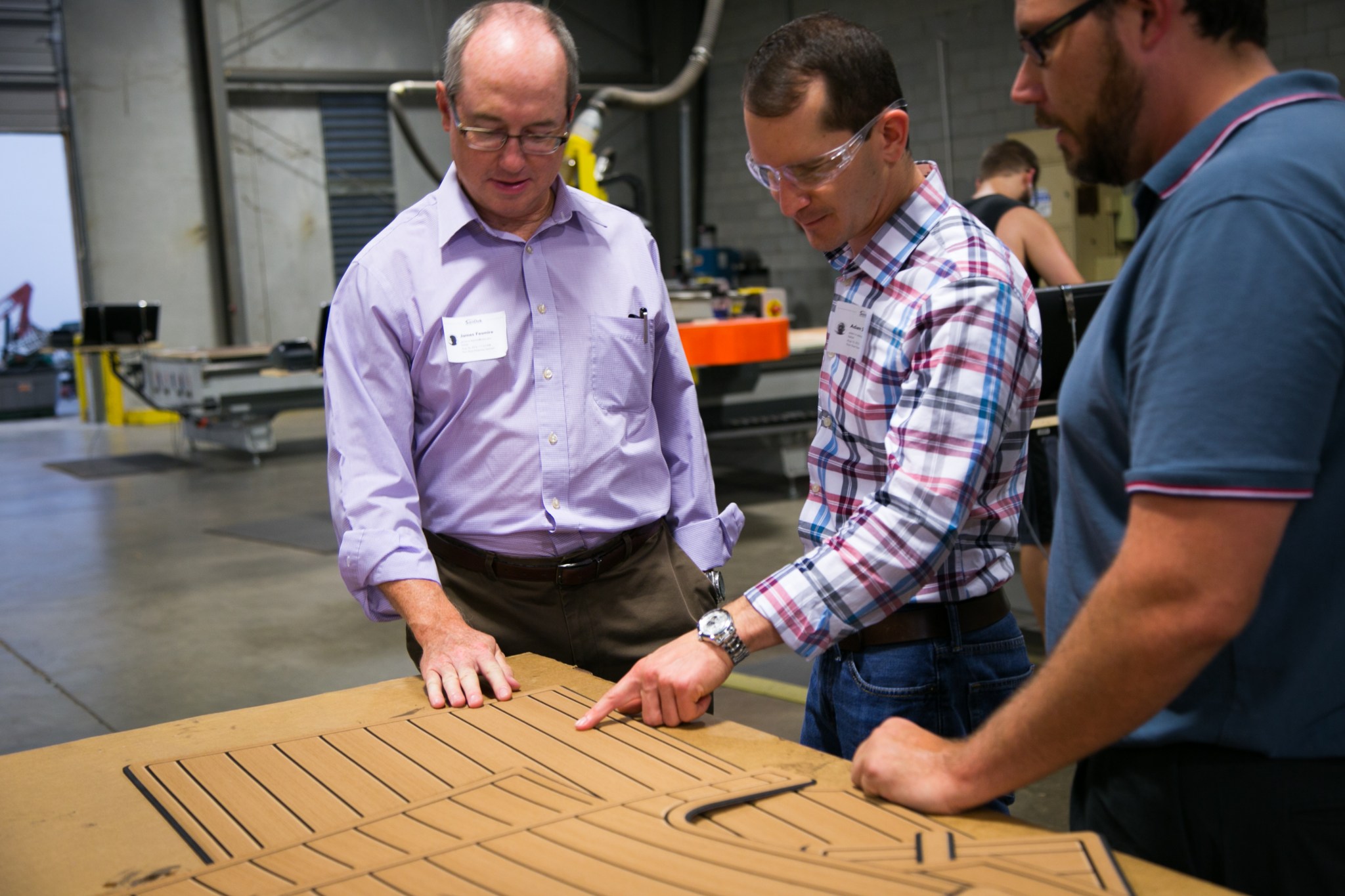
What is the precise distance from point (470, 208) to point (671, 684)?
792 millimetres

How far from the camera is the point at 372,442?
1.51 meters

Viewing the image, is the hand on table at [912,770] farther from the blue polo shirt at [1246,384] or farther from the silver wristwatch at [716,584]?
the silver wristwatch at [716,584]

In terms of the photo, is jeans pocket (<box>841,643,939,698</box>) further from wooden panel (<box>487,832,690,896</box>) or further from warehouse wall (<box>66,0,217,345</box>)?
warehouse wall (<box>66,0,217,345</box>)

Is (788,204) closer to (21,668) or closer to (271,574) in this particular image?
(21,668)

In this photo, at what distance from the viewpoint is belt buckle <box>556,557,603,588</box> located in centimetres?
162

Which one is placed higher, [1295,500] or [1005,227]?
[1005,227]

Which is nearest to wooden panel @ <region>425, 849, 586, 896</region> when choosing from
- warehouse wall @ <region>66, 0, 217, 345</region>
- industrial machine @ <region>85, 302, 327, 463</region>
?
industrial machine @ <region>85, 302, 327, 463</region>

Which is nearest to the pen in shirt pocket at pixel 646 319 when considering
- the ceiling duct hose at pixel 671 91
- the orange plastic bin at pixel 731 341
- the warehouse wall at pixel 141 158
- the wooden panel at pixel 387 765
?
the wooden panel at pixel 387 765

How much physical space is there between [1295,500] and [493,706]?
2.83ft

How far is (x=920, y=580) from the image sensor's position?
3.75 feet

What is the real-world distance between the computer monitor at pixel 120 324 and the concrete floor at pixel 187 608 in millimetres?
1367

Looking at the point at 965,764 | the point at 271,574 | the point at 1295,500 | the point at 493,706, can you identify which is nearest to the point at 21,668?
the point at 271,574

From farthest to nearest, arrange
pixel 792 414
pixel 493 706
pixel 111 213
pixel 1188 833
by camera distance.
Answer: pixel 111 213 → pixel 792 414 → pixel 493 706 → pixel 1188 833

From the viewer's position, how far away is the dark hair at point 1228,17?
0.77 m
